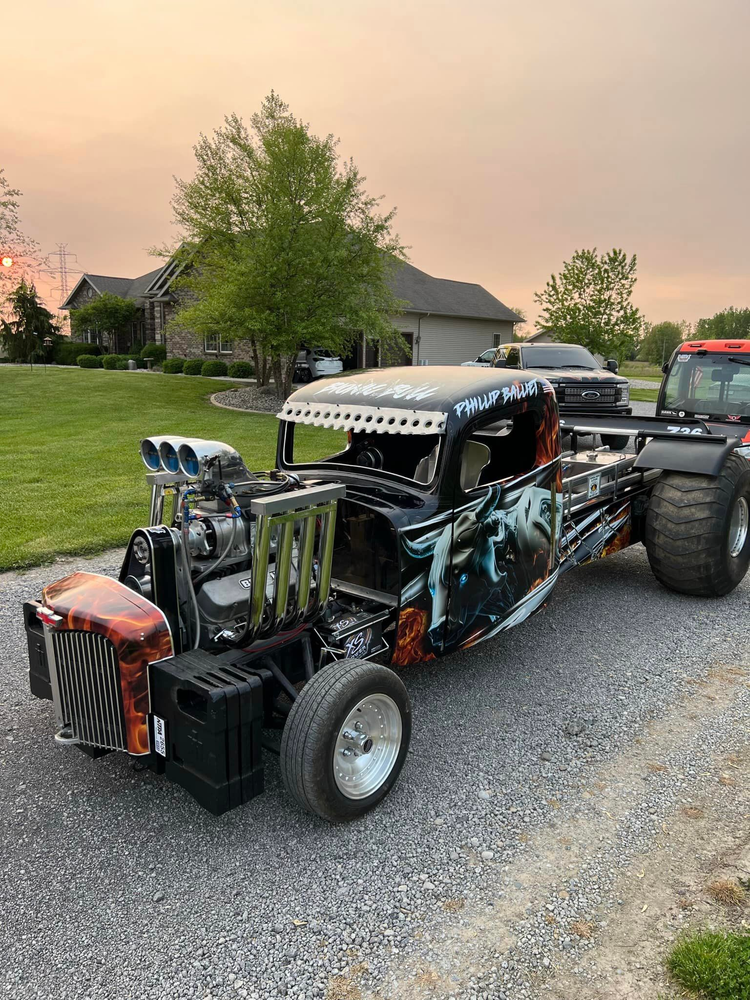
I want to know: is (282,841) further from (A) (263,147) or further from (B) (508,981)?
(A) (263,147)

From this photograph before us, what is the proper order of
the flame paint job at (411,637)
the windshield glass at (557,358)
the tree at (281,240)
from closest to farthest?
the flame paint job at (411,637) < the windshield glass at (557,358) < the tree at (281,240)

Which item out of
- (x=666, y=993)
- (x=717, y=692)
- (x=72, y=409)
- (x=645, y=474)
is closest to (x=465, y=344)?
(x=72, y=409)

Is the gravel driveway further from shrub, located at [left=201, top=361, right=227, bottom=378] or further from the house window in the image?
the house window

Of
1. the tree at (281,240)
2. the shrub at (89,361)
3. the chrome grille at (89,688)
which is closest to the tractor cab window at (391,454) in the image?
the chrome grille at (89,688)

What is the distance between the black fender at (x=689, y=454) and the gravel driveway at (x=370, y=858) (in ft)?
6.80

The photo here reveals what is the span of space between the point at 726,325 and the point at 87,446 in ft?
370

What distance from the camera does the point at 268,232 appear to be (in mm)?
18734

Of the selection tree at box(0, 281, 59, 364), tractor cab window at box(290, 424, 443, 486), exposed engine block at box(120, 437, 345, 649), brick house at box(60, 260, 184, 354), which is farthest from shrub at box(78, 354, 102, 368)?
exposed engine block at box(120, 437, 345, 649)

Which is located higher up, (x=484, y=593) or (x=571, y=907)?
(x=484, y=593)

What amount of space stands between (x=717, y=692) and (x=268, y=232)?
17223mm

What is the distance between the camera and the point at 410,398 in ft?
13.5

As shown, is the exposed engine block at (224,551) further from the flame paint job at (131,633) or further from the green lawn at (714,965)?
the green lawn at (714,965)

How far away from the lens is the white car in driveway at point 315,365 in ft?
92.8

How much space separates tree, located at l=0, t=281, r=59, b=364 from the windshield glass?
92.6ft
